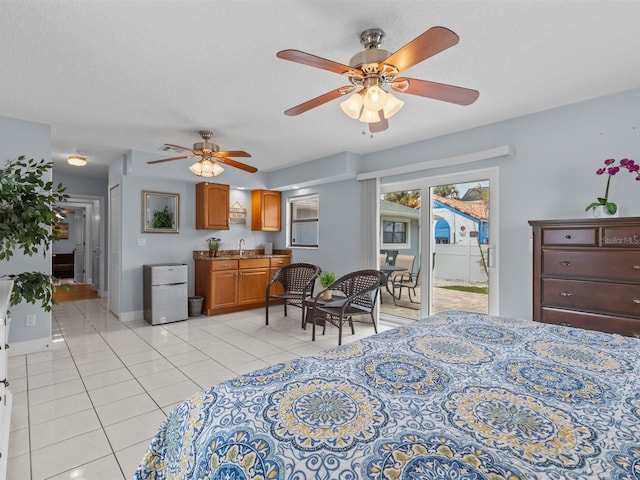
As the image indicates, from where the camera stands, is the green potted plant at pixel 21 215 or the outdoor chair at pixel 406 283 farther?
the outdoor chair at pixel 406 283

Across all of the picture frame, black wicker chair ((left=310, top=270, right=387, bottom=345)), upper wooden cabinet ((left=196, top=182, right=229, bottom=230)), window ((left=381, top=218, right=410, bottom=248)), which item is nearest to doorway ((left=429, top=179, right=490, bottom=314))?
window ((left=381, top=218, right=410, bottom=248))

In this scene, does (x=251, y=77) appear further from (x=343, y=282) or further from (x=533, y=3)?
(x=343, y=282)

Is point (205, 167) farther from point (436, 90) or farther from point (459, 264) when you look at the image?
point (459, 264)

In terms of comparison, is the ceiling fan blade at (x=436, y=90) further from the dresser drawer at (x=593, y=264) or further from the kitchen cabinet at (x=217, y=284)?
the kitchen cabinet at (x=217, y=284)

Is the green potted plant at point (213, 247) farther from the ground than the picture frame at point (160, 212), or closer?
closer

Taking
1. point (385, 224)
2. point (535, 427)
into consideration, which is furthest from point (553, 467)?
point (385, 224)

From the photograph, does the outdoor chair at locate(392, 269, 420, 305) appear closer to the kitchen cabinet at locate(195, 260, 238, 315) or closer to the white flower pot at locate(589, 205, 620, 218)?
the white flower pot at locate(589, 205, 620, 218)

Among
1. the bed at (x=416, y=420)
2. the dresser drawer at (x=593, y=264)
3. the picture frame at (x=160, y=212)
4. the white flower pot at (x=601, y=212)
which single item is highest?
the picture frame at (x=160, y=212)

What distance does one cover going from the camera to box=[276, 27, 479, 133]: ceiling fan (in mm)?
1704

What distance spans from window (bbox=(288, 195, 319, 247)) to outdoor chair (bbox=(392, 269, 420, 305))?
5.57 ft

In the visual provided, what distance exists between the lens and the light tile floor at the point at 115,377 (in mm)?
1910

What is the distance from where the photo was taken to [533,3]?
5.92ft

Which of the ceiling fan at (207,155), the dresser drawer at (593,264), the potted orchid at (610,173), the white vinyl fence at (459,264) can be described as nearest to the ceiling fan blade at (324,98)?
the ceiling fan at (207,155)

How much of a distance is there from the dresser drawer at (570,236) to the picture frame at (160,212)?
508cm
